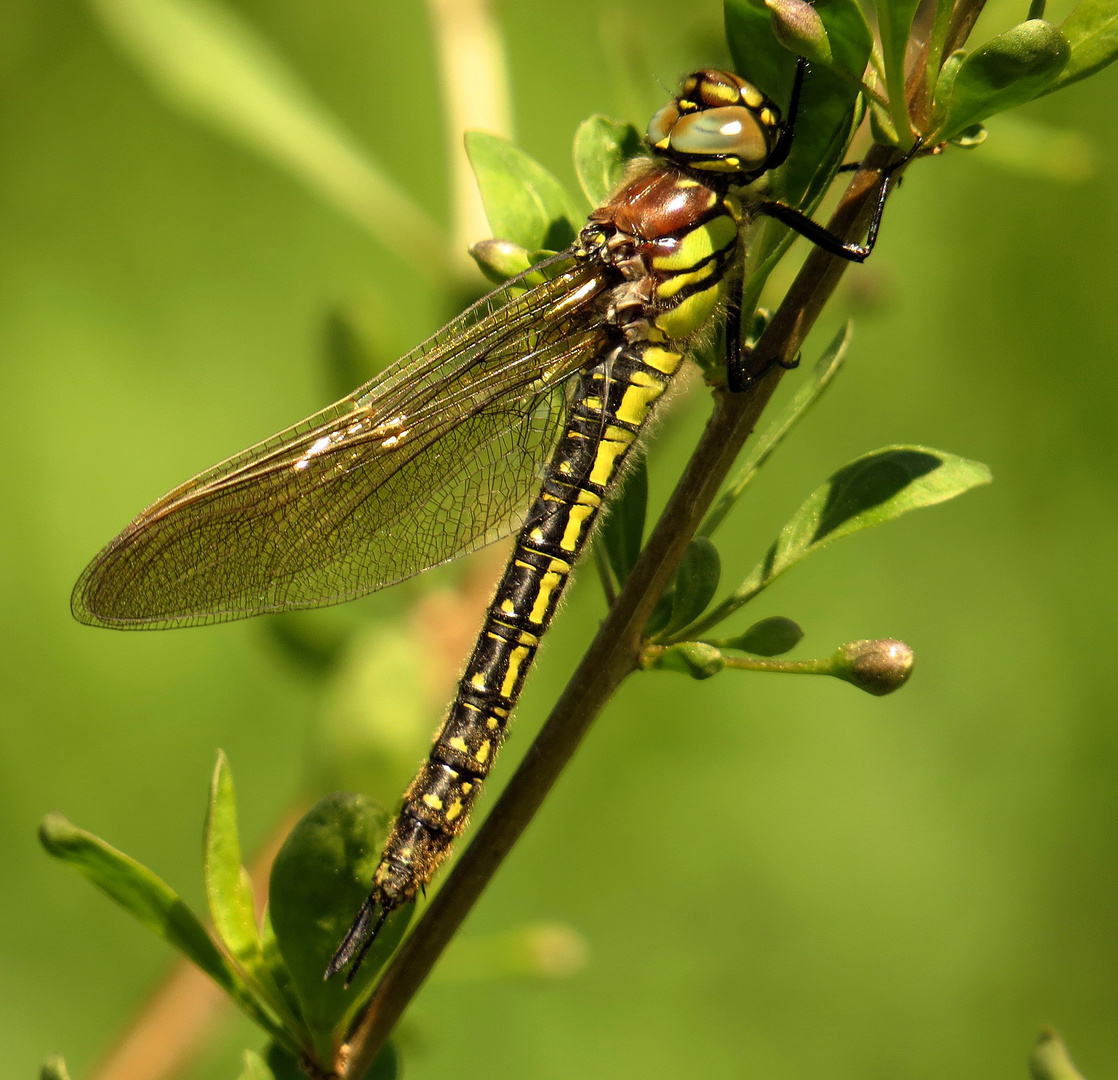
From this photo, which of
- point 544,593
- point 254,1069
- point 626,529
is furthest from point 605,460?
point 254,1069

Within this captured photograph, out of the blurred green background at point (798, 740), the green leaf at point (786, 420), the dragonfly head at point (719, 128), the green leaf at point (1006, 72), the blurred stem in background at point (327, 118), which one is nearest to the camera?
the green leaf at point (1006, 72)

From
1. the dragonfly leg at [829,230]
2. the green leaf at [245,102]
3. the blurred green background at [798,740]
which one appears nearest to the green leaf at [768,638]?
the dragonfly leg at [829,230]

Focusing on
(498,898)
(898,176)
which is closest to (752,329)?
(898,176)

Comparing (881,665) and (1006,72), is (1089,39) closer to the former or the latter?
(1006,72)

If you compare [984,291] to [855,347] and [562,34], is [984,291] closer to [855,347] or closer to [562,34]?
[855,347]

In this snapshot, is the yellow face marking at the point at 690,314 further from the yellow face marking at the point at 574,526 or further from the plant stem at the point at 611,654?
the plant stem at the point at 611,654

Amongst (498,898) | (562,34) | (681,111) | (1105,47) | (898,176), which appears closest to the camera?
(1105,47)
